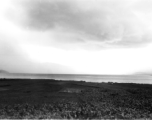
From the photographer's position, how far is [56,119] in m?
10.2

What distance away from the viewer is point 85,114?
11750 mm

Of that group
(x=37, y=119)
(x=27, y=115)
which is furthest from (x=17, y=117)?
(x=37, y=119)

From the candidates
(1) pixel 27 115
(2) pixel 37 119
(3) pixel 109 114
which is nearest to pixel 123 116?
(3) pixel 109 114

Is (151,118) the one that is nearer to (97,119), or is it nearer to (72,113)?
(97,119)

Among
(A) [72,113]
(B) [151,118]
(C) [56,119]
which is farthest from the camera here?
(A) [72,113]

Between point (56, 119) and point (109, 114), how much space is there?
4.29 m

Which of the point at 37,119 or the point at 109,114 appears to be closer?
the point at 37,119

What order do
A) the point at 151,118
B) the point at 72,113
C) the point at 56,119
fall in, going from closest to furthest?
the point at 56,119, the point at 151,118, the point at 72,113

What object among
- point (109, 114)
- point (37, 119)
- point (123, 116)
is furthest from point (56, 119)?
point (123, 116)

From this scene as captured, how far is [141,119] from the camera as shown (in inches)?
422

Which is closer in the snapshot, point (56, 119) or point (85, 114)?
point (56, 119)

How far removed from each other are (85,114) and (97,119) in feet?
4.71

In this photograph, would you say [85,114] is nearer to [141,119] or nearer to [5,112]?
[141,119]

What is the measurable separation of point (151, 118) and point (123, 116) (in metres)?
2.03
